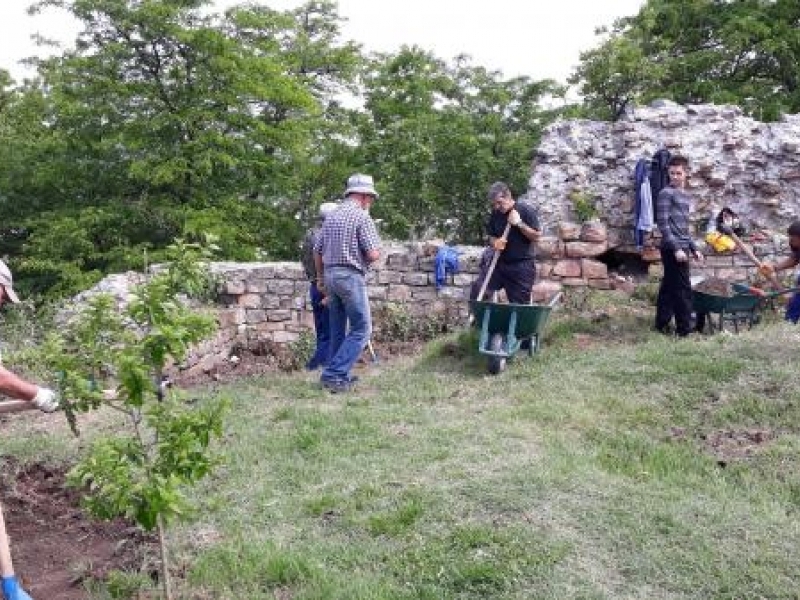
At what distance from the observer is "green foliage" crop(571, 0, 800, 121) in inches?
682

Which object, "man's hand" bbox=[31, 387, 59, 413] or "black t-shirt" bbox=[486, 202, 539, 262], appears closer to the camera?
"man's hand" bbox=[31, 387, 59, 413]

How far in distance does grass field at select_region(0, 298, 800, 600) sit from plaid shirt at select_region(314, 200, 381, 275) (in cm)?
114

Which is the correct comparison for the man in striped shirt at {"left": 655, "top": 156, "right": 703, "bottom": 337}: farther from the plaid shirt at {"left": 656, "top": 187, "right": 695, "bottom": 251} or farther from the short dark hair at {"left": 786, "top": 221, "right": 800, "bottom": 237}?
the short dark hair at {"left": 786, "top": 221, "right": 800, "bottom": 237}

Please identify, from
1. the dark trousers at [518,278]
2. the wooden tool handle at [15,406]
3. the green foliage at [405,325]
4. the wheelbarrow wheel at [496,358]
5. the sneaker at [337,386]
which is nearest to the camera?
the wooden tool handle at [15,406]

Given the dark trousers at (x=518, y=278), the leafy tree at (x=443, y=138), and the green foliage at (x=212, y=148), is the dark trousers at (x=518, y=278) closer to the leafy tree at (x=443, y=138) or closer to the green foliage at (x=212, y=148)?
the green foliage at (x=212, y=148)

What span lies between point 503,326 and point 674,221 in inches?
82.1

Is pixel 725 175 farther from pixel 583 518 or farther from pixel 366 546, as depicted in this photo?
pixel 366 546

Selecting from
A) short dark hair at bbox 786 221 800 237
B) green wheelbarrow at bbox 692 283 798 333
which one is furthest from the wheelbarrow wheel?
short dark hair at bbox 786 221 800 237

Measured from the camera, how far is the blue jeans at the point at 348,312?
674cm

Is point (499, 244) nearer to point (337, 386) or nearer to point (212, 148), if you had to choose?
point (337, 386)

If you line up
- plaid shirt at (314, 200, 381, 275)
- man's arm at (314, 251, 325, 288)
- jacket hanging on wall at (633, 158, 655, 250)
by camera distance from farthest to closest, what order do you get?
jacket hanging on wall at (633, 158, 655, 250) → man's arm at (314, 251, 325, 288) → plaid shirt at (314, 200, 381, 275)

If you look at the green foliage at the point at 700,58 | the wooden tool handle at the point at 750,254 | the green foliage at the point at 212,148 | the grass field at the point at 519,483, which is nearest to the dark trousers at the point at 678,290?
the grass field at the point at 519,483

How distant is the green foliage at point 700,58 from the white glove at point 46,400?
612 inches

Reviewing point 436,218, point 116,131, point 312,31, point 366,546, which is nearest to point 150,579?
point 366,546
